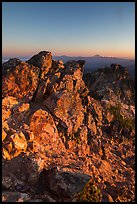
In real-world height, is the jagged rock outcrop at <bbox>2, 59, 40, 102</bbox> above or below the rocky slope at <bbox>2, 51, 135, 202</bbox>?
above

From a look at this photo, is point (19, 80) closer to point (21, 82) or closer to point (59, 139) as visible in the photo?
point (21, 82)

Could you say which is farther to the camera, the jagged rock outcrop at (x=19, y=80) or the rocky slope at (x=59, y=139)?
the jagged rock outcrop at (x=19, y=80)

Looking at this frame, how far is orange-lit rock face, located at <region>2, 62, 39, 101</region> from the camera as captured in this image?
82.7 feet

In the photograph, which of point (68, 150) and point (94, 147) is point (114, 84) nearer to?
point (94, 147)

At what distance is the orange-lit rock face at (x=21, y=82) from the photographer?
2519 centimetres

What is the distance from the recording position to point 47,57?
30219 millimetres

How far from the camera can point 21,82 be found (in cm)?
2648

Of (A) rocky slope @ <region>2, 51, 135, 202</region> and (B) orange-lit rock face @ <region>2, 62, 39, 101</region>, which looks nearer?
(A) rocky slope @ <region>2, 51, 135, 202</region>

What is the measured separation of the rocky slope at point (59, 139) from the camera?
1752 centimetres

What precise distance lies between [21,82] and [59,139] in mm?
8472

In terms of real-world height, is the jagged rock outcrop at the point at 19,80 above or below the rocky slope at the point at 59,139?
above

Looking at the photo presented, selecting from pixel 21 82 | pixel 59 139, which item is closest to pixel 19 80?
pixel 21 82

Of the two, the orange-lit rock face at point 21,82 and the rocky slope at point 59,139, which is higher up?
the orange-lit rock face at point 21,82

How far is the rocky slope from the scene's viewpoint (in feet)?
57.5
